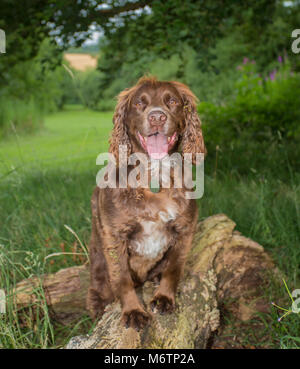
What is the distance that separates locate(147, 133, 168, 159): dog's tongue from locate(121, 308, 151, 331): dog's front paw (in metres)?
0.89

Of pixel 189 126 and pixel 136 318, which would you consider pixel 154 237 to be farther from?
pixel 189 126

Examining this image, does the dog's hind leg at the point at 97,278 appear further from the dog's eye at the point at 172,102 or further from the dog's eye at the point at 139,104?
the dog's eye at the point at 172,102

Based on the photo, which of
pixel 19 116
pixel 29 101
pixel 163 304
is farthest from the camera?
pixel 29 101

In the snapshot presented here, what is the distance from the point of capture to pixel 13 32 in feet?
14.0

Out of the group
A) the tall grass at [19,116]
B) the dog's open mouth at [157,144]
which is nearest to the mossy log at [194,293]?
the dog's open mouth at [157,144]

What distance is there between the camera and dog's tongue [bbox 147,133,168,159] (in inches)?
85.8

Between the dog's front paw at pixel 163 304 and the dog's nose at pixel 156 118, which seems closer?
the dog's nose at pixel 156 118

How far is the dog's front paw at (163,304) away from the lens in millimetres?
2158

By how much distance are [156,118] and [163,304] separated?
1.07 meters

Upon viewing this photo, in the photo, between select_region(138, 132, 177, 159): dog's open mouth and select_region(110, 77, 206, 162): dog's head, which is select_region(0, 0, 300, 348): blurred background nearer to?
select_region(110, 77, 206, 162): dog's head

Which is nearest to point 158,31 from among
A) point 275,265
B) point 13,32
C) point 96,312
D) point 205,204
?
point 13,32

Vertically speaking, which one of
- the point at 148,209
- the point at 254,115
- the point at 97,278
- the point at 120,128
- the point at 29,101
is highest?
the point at 29,101

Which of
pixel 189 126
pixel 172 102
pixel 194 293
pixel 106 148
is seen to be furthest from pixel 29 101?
pixel 194 293

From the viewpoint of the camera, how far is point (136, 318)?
2080mm
